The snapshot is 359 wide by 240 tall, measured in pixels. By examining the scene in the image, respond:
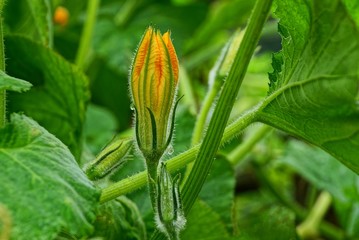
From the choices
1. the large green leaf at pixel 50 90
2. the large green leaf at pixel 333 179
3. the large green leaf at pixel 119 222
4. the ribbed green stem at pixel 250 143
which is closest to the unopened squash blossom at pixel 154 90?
the large green leaf at pixel 119 222

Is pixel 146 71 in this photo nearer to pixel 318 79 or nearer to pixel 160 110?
pixel 160 110

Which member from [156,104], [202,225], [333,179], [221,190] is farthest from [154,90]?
[333,179]

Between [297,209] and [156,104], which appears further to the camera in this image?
[297,209]

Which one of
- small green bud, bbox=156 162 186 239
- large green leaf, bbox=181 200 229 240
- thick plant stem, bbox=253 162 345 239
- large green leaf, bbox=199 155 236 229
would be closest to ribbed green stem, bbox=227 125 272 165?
large green leaf, bbox=199 155 236 229

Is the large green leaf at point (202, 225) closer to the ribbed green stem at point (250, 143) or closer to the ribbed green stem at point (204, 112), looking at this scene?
the ribbed green stem at point (204, 112)

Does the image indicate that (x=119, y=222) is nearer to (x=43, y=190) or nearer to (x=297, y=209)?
(x=43, y=190)

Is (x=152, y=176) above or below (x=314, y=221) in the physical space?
above

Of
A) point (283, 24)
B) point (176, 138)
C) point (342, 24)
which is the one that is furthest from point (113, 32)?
point (342, 24)
